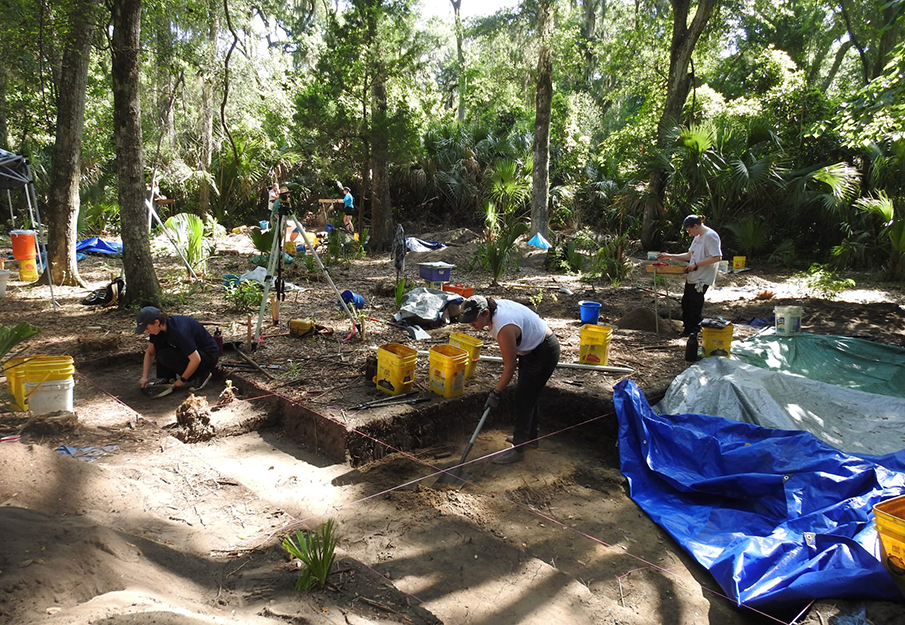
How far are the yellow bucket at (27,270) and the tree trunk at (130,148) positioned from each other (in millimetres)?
3227

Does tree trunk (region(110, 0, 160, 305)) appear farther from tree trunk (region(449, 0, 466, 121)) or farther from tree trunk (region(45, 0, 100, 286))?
tree trunk (region(449, 0, 466, 121))

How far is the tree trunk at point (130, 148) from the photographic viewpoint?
22.6ft

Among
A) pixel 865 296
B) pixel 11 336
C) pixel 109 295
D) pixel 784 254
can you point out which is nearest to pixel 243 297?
pixel 109 295

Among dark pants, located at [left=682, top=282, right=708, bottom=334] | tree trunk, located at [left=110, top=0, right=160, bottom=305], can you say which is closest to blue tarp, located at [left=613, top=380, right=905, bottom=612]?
dark pants, located at [left=682, top=282, right=708, bottom=334]

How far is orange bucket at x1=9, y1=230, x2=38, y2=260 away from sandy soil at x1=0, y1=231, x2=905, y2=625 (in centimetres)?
292

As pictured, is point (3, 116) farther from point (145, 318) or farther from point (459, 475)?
point (459, 475)

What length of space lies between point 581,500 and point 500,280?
730cm

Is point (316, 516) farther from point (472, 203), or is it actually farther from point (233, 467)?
point (472, 203)

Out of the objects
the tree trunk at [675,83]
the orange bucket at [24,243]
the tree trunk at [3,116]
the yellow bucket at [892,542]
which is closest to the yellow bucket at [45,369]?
the yellow bucket at [892,542]

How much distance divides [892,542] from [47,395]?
5.25m

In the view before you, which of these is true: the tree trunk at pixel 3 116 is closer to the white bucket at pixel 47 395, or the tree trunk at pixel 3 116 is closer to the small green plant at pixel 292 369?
the small green plant at pixel 292 369

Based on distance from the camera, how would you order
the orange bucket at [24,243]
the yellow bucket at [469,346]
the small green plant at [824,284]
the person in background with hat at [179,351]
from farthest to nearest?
the small green plant at [824,284]
the orange bucket at [24,243]
the yellow bucket at [469,346]
the person in background with hat at [179,351]

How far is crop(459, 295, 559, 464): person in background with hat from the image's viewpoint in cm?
407

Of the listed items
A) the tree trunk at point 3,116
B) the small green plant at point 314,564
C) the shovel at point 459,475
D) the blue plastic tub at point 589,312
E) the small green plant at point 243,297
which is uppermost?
the tree trunk at point 3,116
